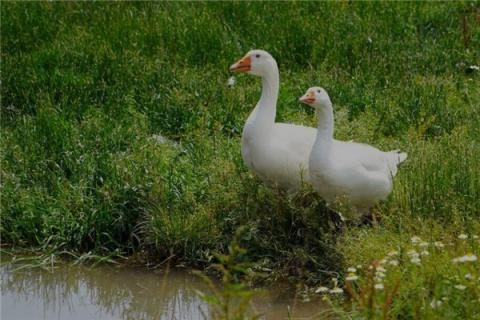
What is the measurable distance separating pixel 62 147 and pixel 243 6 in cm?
399

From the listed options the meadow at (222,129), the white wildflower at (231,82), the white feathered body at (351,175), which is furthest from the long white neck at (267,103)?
the white wildflower at (231,82)

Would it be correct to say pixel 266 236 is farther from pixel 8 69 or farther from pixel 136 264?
pixel 8 69

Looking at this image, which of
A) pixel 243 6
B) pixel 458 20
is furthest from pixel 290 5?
pixel 458 20

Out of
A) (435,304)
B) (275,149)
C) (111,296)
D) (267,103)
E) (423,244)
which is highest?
(267,103)

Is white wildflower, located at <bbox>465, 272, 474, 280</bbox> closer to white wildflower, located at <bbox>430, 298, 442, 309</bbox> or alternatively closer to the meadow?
the meadow

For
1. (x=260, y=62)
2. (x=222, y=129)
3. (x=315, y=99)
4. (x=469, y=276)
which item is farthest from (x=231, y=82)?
(x=469, y=276)

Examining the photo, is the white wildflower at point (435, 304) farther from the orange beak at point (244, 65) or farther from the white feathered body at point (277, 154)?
the orange beak at point (244, 65)

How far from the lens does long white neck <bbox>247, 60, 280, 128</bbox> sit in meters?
7.69

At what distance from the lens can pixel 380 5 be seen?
476 inches

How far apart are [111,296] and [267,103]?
1683 millimetres

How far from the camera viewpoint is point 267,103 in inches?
308

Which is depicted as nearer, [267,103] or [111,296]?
[111,296]

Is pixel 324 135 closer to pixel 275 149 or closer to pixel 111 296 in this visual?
pixel 275 149

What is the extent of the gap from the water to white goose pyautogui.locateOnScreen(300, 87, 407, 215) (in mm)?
719
